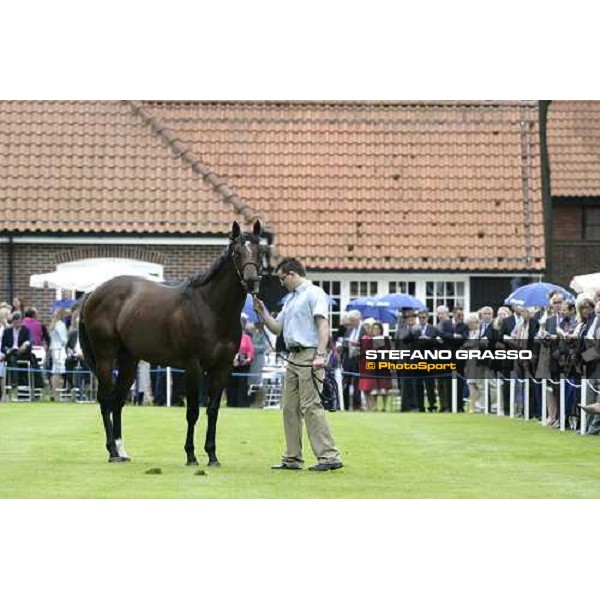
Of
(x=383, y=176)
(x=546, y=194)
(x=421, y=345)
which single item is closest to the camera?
(x=421, y=345)

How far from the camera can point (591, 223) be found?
5038cm

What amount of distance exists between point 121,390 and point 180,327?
47.2 inches

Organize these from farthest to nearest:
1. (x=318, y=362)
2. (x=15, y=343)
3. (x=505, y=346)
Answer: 1. (x=15, y=343)
2. (x=505, y=346)
3. (x=318, y=362)

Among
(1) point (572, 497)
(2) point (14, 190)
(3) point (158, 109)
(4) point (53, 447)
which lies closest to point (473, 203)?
(3) point (158, 109)

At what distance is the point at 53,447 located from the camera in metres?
18.2

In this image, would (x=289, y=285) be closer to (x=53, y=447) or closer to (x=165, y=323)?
(x=165, y=323)

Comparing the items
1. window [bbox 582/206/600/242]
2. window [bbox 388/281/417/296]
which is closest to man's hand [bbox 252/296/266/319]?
window [bbox 388/281/417/296]

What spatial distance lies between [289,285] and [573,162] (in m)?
35.0

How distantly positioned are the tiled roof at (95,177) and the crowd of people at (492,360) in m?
7.08

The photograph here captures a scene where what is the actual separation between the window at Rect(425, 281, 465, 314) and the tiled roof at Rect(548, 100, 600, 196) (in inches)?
439

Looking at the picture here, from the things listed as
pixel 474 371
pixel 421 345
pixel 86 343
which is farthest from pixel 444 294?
pixel 86 343

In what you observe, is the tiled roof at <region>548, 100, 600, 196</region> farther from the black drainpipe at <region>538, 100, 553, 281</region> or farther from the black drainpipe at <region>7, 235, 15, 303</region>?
the black drainpipe at <region>7, 235, 15, 303</region>

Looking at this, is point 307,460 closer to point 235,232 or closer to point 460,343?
point 235,232

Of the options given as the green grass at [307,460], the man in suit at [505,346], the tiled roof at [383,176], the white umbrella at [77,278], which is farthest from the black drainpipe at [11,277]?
the man in suit at [505,346]
